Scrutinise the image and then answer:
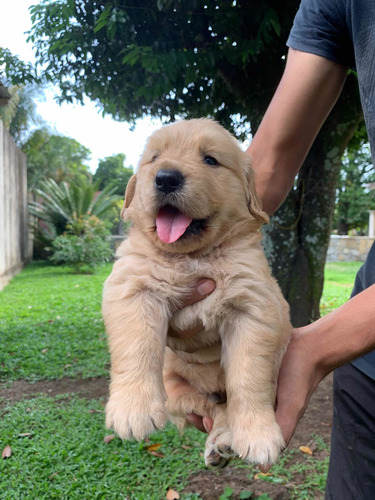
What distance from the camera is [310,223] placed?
5887 mm

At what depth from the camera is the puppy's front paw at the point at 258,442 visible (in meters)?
1.51

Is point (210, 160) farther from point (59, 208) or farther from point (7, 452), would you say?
point (59, 208)

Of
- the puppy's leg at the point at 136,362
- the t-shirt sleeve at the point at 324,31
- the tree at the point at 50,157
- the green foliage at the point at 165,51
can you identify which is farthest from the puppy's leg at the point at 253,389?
the tree at the point at 50,157

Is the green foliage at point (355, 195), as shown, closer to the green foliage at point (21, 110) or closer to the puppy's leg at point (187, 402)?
the green foliage at point (21, 110)

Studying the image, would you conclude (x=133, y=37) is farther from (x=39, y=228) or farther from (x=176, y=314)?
(x=39, y=228)

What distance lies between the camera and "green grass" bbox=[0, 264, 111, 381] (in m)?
5.61

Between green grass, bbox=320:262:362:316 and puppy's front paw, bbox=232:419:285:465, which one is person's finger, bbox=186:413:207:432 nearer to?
puppy's front paw, bbox=232:419:285:465

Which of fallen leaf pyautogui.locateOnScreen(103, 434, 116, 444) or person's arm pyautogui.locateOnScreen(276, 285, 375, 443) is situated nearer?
person's arm pyautogui.locateOnScreen(276, 285, 375, 443)

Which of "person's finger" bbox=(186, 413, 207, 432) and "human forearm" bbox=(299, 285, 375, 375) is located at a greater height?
"human forearm" bbox=(299, 285, 375, 375)

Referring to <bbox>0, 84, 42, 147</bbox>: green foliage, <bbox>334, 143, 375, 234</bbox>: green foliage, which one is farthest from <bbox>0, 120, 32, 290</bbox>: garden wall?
<bbox>334, 143, 375, 234</bbox>: green foliage

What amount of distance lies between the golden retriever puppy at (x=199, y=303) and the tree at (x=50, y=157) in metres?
20.3

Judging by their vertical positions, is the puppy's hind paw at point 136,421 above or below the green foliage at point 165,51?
below

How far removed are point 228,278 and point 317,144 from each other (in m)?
4.71

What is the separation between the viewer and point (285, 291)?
5.88 m
